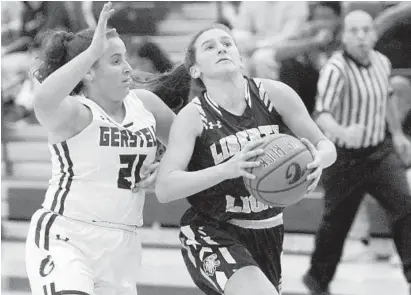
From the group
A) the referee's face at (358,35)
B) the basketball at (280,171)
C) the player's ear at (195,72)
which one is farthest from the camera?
the referee's face at (358,35)

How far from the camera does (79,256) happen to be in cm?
307

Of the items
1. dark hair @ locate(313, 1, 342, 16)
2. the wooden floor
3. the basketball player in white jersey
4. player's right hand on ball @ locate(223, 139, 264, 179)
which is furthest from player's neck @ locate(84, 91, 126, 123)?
dark hair @ locate(313, 1, 342, 16)

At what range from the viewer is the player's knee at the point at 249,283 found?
3.05 m

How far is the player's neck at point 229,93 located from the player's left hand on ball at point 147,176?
39 centimetres

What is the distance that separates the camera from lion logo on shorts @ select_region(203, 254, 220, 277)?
A: 3.22 metres

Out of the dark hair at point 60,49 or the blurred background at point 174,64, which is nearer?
the dark hair at point 60,49

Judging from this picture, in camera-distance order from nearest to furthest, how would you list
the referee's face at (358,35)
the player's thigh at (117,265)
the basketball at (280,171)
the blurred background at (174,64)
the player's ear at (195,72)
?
the basketball at (280,171), the player's thigh at (117,265), the player's ear at (195,72), the referee's face at (358,35), the blurred background at (174,64)

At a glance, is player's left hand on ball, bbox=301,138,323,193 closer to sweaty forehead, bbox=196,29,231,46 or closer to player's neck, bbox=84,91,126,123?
sweaty forehead, bbox=196,29,231,46

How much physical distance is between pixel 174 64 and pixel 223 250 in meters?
2.96

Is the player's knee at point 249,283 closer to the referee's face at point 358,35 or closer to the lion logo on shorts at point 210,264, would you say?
the lion logo on shorts at point 210,264

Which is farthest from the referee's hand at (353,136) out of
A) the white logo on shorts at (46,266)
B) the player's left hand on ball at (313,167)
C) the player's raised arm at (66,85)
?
the white logo on shorts at (46,266)

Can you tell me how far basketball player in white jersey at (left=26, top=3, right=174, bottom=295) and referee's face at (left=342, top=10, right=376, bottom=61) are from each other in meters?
2.75

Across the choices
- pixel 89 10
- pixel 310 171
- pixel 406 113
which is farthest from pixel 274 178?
pixel 89 10

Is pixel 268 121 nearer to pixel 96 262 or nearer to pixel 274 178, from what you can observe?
pixel 274 178
